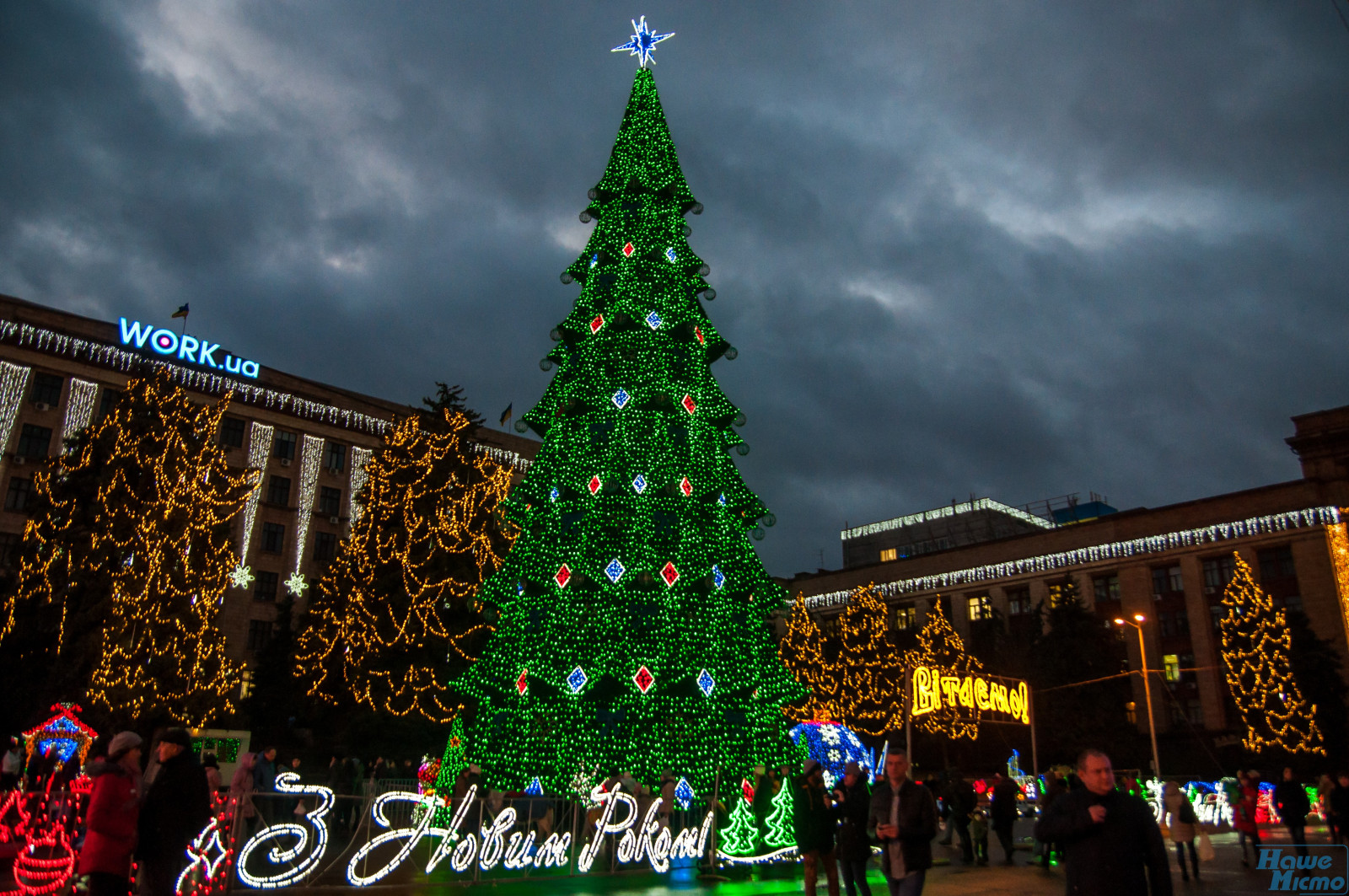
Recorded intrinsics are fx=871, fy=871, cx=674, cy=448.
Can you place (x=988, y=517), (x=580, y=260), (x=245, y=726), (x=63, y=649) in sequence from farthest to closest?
(x=988, y=517) → (x=245, y=726) → (x=63, y=649) → (x=580, y=260)

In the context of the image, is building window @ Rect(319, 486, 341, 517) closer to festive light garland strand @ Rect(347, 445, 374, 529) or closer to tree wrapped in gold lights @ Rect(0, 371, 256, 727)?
festive light garland strand @ Rect(347, 445, 374, 529)

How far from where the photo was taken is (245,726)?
34312mm

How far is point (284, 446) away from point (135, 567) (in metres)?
24.2

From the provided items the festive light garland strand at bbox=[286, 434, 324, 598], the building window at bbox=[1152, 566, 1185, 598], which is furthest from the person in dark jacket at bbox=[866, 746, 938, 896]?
the building window at bbox=[1152, 566, 1185, 598]

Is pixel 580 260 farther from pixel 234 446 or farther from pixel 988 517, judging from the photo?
pixel 988 517

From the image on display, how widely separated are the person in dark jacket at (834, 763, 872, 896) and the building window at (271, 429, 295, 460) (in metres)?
44.3

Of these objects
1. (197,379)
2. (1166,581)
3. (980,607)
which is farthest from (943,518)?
(197,379)

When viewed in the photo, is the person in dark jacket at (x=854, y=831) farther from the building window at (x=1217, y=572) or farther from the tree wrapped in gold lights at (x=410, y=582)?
the building window at (x=1217, y=572)

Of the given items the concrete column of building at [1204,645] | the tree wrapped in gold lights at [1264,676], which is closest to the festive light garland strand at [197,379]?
the tree wrapped in gold lights at [1264,676]

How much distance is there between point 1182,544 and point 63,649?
2037 inches

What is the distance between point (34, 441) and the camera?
4009 cm

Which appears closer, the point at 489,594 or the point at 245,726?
the point at 489,594

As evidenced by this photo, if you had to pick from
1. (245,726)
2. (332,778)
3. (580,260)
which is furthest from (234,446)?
(580,260)

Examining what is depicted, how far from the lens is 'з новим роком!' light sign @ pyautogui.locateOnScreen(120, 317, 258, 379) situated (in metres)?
42.9
